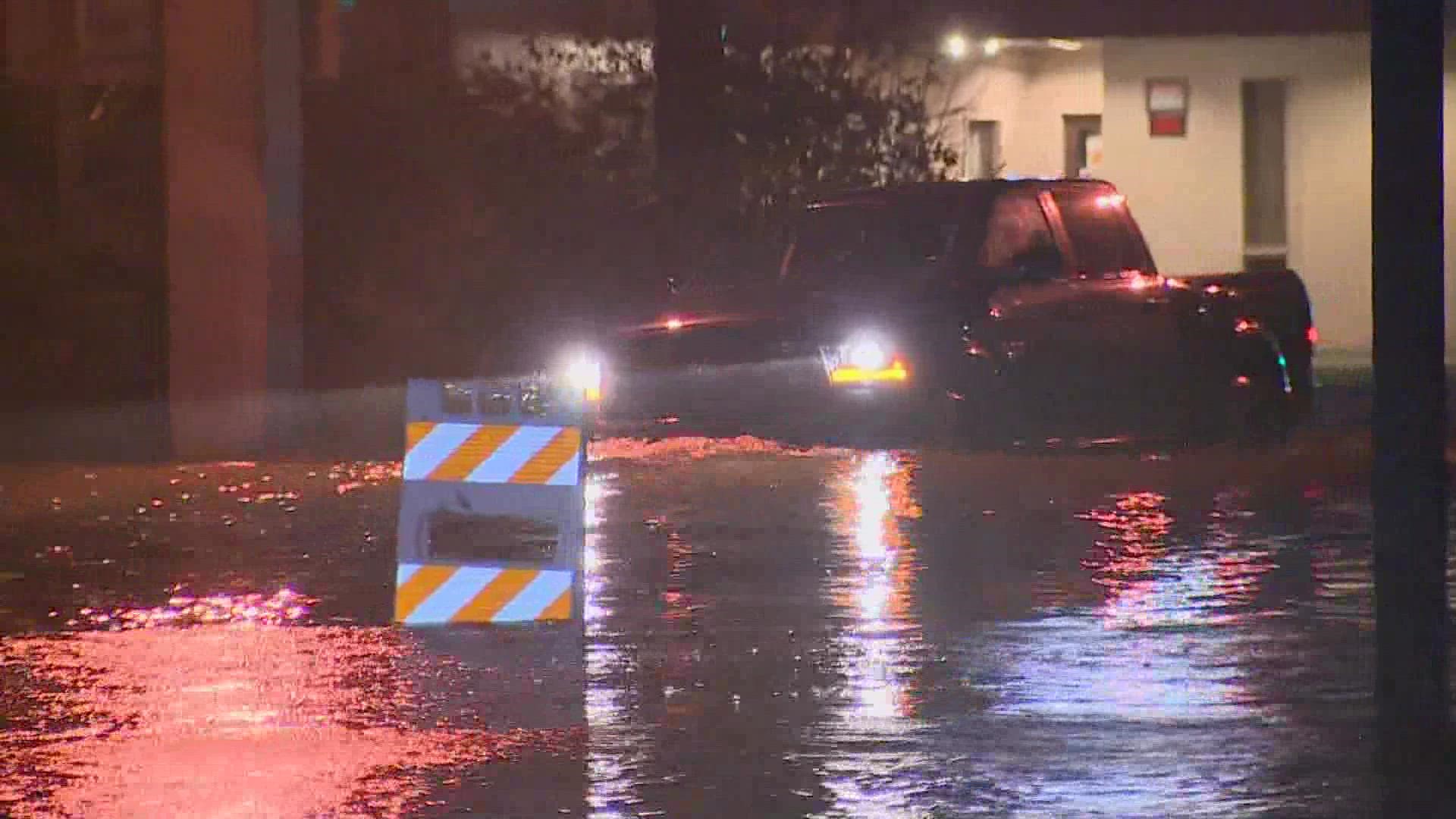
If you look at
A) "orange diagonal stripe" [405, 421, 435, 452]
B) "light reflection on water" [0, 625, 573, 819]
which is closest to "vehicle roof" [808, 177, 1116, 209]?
"orange diagonal stripe" [405, 421, 435, 452]

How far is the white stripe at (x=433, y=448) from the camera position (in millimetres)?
11180

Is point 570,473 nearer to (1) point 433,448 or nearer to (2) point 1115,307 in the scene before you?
(1) point 433,448

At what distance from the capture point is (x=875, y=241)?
60.8 ft

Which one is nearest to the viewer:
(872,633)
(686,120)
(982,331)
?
(872,633)

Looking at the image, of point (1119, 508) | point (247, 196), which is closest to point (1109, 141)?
point (247, 196)

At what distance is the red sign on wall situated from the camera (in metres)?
30.3

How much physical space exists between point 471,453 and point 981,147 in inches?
897

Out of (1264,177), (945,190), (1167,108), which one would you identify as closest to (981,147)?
(1167,108)

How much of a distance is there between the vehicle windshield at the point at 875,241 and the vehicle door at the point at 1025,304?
1.01 feet

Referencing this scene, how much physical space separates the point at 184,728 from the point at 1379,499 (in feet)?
13.2

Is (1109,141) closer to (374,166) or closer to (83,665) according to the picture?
(374,166)

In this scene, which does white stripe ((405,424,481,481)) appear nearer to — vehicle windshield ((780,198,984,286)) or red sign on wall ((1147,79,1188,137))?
vehicle windshield ((780,198,984,286))

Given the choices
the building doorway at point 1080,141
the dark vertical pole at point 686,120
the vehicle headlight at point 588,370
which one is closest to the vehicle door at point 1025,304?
the vehicle headlight at point 588,370

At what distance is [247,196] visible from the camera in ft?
79.3
